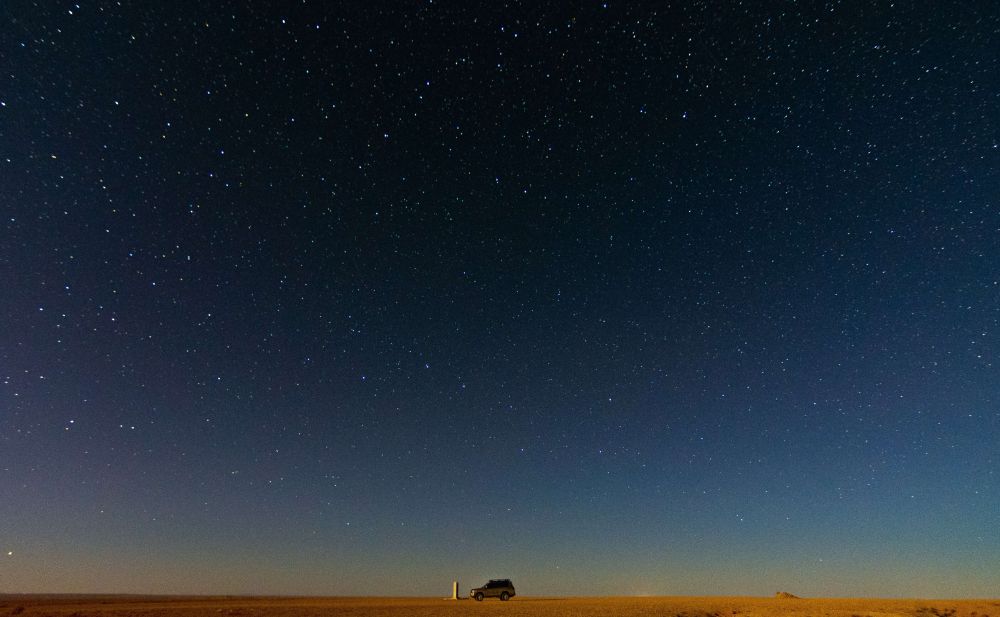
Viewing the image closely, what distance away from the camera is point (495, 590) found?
128 ft

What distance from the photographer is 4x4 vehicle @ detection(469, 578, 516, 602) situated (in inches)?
1521

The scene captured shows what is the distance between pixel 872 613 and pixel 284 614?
28.8 metres

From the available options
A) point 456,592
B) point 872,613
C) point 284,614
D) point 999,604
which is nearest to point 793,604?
point 872,613

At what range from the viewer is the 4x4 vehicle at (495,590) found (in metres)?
38.6

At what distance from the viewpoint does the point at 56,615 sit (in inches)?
1037

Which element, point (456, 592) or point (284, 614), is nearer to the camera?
point (284, 614)

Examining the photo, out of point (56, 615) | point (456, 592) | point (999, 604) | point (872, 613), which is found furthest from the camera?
point (456, 592)

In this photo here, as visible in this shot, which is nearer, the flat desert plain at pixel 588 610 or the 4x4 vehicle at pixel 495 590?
the flat desert plain at pixel 588 610

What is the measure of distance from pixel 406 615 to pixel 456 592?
50.9 ft

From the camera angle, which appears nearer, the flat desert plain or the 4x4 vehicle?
the flat desert plain

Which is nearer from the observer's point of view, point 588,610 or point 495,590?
point 588,610

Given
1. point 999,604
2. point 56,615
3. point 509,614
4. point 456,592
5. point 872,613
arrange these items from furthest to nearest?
1. point 456,592
2. point 999,604
3. point 872,613
4. point 509,614
5. point 56,615

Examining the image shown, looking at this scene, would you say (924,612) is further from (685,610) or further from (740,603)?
(685,610)

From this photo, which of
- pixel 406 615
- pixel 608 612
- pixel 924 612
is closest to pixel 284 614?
pixel 406 615
